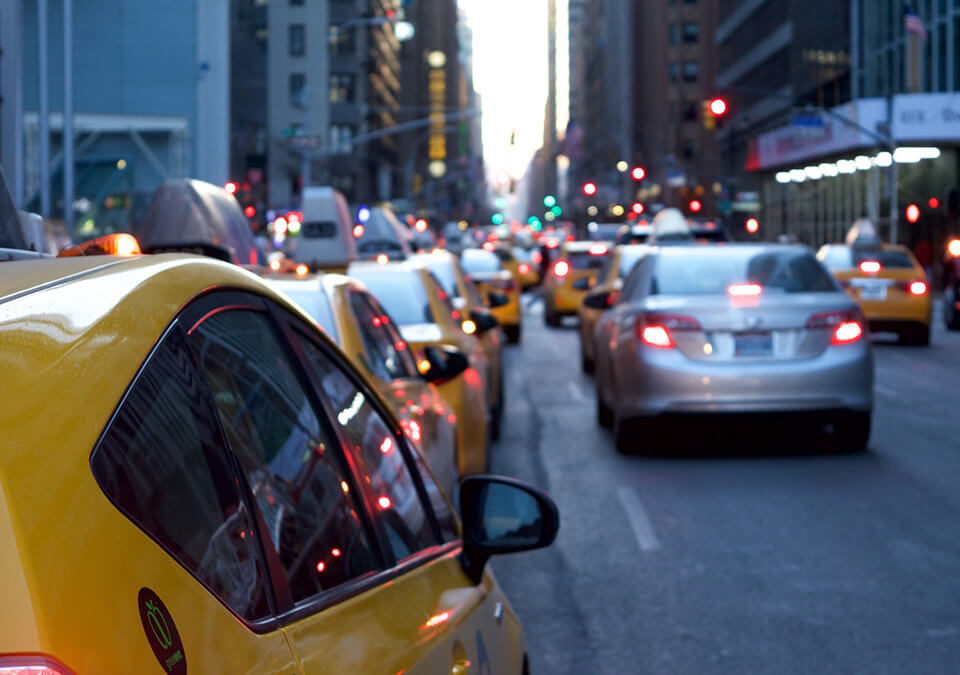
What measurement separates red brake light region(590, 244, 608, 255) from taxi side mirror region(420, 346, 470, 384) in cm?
2405

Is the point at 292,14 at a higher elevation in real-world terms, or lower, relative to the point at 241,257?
higher

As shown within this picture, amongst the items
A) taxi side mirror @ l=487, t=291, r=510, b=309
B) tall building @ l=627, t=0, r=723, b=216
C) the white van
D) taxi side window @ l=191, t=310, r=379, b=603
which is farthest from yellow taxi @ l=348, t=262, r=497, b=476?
tall building @ l=627, t=0, r=723, b=216

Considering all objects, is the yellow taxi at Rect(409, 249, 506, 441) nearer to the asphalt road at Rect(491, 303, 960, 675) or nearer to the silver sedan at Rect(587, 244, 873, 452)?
the asphalt road at Rect(491, 303, 960, 675)

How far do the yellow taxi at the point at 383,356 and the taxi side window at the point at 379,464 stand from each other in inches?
138

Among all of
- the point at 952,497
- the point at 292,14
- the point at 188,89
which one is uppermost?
the point at 292,14

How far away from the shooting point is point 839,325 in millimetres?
11961

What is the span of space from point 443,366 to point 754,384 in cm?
411

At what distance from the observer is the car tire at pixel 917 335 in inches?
995

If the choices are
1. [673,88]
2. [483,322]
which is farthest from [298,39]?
[483,322]

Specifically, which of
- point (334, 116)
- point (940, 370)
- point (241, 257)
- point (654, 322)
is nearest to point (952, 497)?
point (654, 322)

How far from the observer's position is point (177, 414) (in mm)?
2006

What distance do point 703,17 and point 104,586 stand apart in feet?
407

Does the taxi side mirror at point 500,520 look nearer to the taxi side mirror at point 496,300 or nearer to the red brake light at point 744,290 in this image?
the red brake light at point 744,290

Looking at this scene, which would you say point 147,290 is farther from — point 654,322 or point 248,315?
point 654,322
